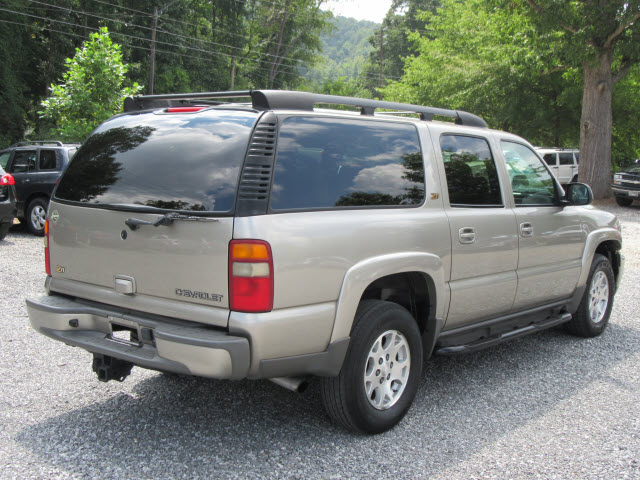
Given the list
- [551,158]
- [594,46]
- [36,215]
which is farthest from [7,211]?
[551,158]

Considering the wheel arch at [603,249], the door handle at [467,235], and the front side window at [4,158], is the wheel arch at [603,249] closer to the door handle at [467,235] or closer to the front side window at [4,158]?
the door handle at [467,235]

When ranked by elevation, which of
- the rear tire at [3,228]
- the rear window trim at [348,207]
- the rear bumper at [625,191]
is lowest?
the rear tire at [3,228]

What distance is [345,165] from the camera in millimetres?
3596

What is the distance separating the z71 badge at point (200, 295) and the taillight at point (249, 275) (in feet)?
0.27

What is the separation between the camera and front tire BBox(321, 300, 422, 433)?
3482 millimetres

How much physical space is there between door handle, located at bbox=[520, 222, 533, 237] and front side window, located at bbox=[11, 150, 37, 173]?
35.0 ft

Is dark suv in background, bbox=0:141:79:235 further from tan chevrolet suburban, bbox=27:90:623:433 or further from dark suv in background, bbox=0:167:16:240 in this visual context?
tan chevrolet suburban, bbox=27:90:623:433

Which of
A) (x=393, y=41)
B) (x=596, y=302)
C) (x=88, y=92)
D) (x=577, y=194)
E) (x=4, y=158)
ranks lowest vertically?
(x=596, y=302)

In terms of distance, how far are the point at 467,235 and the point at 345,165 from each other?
1.16m

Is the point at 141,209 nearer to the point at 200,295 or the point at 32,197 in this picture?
the point at 200,295

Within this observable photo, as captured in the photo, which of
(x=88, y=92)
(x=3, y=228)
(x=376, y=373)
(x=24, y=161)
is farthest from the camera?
(x=88, y=92)

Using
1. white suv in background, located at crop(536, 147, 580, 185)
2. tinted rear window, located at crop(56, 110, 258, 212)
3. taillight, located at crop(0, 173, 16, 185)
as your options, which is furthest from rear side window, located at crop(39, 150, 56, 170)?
white suv in background, located at crop(536, 147, 580, 185)

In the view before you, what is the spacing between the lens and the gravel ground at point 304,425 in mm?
3281

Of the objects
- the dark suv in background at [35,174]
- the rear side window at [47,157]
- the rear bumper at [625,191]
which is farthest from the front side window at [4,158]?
the rear bumper at [625,191]
